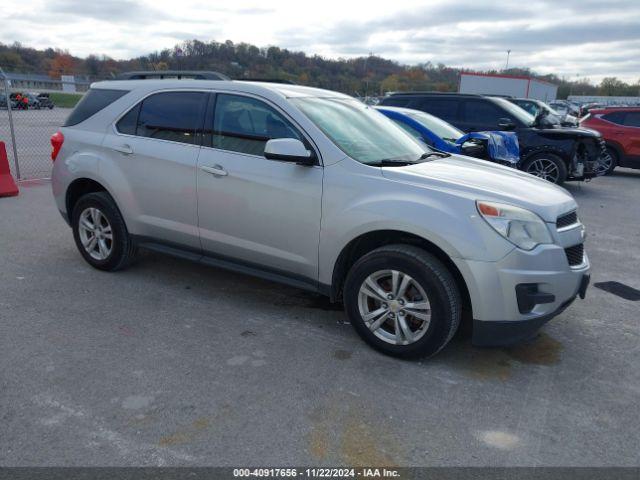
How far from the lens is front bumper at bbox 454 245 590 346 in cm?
327

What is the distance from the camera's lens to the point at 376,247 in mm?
3875

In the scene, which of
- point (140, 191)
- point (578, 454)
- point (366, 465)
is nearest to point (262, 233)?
point (140, 191)

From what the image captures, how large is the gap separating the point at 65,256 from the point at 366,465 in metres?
4.35

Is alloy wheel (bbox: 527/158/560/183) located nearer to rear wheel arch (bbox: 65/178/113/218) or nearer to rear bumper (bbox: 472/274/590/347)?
rear bumper (bbox: 472/274/590/347)

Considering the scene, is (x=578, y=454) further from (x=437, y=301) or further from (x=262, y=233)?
(x=262, y=233)

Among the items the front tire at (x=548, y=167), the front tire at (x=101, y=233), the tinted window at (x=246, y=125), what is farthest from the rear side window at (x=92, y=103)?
the front tire at (x=548, y=167)

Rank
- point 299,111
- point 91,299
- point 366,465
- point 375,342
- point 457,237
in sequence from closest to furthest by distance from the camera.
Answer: point 366,465
point 457,237
point 375,342
point 299,111
point 91,299

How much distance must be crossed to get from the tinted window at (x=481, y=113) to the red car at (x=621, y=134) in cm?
425

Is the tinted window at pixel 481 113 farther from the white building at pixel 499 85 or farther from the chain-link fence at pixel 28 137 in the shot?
the white building at pixel 499 85

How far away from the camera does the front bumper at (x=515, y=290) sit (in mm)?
3271

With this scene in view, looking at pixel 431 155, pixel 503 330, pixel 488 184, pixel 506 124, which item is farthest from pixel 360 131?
pixel 506 124

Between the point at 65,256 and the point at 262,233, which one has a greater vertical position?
the point at 262,233

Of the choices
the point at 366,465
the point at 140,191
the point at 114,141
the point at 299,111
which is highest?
the point at 299,111

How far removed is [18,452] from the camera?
8.61 ft
